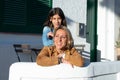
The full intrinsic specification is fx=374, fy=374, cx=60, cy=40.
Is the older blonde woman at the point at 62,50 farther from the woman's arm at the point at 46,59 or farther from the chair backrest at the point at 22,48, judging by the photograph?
the chair backrest at the point at 22,48

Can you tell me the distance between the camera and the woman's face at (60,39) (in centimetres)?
367

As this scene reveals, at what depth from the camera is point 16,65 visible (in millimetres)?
3312

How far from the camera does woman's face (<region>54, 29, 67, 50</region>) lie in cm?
367

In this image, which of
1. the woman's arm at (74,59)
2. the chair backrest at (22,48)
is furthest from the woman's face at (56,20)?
the chair backrest at (22,48)

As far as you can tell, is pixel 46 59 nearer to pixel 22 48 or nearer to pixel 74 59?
pixel 74 59

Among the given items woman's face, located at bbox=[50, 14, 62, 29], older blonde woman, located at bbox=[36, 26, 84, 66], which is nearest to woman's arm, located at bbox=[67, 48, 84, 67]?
older blonde woman, located at bbox=[36, 26, 84, 66]

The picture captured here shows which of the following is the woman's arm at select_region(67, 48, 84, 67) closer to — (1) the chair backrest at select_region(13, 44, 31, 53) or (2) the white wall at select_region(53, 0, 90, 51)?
(1) the chair backrest at select_region(13, 44, 31, 53)

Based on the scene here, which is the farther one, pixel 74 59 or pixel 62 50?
pixel 62 50

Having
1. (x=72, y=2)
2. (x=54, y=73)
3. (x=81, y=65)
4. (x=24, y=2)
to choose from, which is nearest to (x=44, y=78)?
(x=54, y=73)

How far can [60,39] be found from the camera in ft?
12.1

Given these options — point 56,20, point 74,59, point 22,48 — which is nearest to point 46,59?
point 74,59

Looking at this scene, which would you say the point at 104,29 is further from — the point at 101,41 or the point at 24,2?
the point at 24,2

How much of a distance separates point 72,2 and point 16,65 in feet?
15.6

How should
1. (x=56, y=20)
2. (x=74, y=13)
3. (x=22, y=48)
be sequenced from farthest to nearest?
(x=74, y=13) < (x=22, y=48) < (x=56, y=20)
